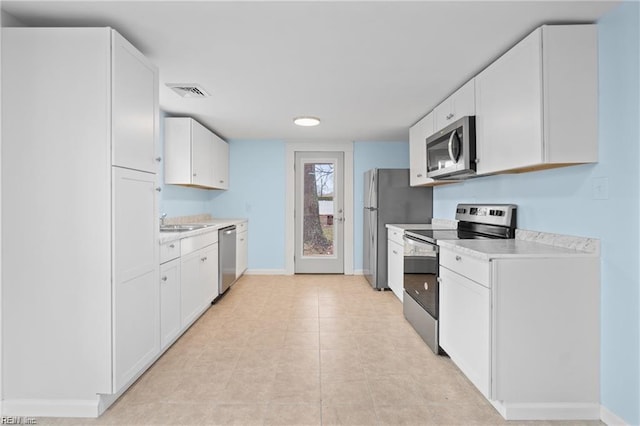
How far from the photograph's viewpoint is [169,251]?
2801 millimetres

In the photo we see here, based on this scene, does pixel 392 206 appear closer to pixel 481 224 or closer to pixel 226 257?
pixel 481 224

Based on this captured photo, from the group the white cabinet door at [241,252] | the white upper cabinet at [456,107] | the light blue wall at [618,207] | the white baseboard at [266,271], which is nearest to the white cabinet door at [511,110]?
the white upper cabinet at [456,107]

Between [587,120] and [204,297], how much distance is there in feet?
11.1

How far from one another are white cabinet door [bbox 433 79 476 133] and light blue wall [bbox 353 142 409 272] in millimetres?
2102

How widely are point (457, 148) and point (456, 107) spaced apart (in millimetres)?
455

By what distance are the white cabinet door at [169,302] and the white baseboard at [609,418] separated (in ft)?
8.82

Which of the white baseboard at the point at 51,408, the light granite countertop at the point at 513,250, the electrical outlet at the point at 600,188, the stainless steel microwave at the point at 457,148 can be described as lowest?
the white baseboard at the point at 51,408

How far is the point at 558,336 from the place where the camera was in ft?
6.32

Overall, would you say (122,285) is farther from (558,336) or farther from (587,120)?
(587,120)

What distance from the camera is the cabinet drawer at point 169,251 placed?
2.66m

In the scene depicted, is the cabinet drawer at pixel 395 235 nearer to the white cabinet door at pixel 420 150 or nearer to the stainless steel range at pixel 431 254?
the stainless steel range at pixel 431 254

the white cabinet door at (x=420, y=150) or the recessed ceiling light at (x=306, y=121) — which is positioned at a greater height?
the recessed ceiling light at (x=306, y=121)

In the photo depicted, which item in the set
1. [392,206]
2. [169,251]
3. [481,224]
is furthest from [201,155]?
[481,224]

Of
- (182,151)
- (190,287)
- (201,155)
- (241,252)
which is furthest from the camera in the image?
(241,252)
